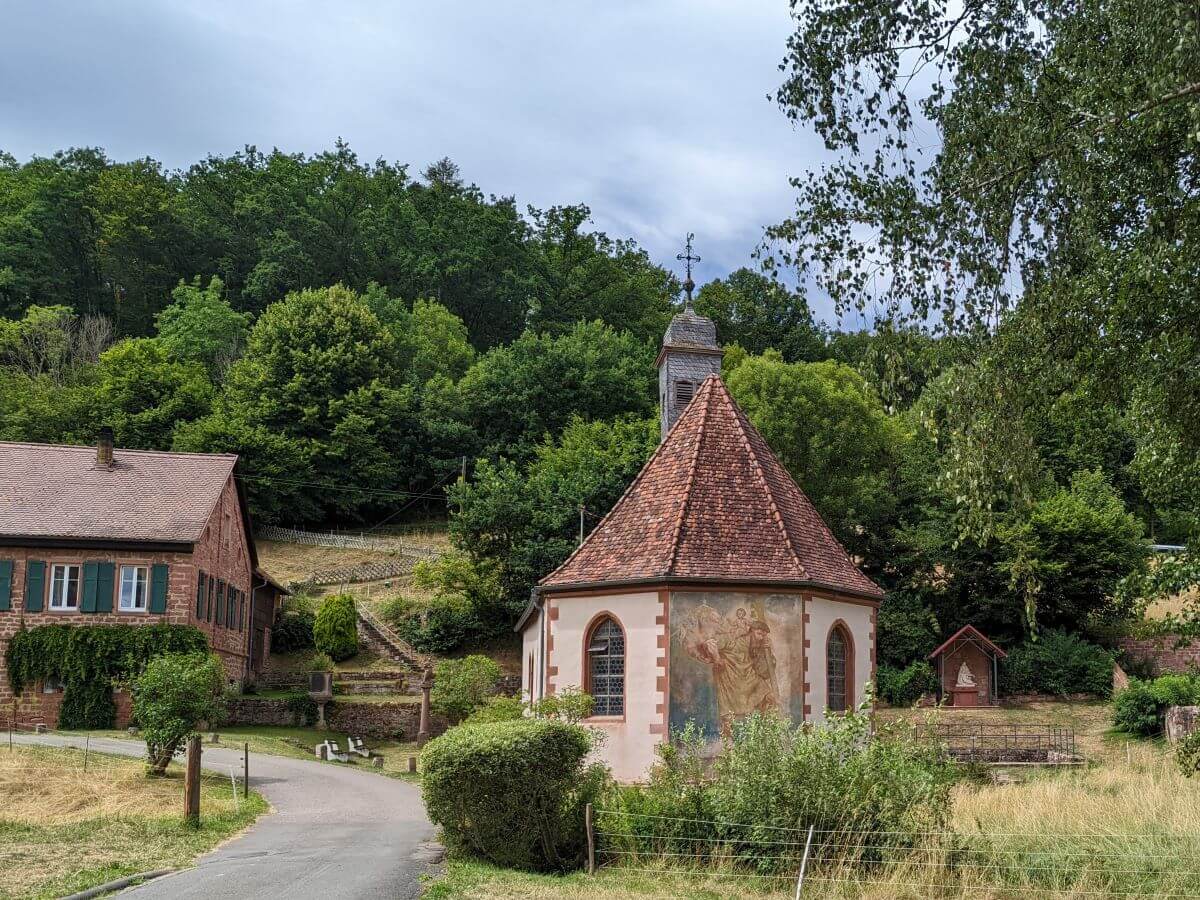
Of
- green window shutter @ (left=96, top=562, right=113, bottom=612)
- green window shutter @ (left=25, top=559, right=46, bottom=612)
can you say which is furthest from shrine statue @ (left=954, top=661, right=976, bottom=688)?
green window shutter @ (left=25, top=559, right=46, bottom=612)

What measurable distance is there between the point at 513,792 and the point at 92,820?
7137 millimetres

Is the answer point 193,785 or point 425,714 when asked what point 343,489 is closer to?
point 425,714

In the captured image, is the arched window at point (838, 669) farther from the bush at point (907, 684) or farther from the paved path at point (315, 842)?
the bush at point (907, 684)

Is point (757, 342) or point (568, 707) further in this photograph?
point (757, 342)

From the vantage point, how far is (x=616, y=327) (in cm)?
7225

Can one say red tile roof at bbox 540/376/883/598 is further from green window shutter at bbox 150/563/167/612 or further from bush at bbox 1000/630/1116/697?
bush at bbox 1000/630/1116/697

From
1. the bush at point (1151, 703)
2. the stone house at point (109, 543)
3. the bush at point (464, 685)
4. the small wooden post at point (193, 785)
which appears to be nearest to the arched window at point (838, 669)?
the small wooden post at point (193, 785)

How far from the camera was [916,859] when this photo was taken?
12.0 metres

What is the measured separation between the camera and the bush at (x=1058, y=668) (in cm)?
3769

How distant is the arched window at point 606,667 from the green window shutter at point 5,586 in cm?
1904

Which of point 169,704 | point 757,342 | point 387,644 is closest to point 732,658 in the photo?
point 169,704

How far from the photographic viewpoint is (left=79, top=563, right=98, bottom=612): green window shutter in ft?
104

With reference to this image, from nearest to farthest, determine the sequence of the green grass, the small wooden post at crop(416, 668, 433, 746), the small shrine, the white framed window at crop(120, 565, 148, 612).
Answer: the green grass → the white framed window at crop(120, 565, 148, 612) → the small wooden post at crop(416, 668, 433, 746) → the small shrine

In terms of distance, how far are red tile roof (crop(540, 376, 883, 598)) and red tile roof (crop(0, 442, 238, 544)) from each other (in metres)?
15.9
